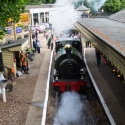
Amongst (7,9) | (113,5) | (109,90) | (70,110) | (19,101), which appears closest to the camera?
(7,9)

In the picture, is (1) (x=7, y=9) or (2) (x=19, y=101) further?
(2) (x=19, y=101)

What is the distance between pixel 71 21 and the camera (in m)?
25.9

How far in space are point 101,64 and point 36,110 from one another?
30.1 feet

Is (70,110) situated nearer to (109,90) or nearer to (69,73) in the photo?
(69,73)

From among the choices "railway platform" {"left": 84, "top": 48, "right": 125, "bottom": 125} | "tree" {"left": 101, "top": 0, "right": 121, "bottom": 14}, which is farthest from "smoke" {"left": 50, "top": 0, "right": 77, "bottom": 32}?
"tree" {"left": 101, "top": 0, "right": 121, "bottom": 14}

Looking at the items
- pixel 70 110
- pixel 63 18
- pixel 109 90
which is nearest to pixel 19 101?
pixel 70 110

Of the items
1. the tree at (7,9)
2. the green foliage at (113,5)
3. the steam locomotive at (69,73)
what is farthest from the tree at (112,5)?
the tree at (7,9)

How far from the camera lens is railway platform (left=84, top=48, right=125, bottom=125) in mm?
9016

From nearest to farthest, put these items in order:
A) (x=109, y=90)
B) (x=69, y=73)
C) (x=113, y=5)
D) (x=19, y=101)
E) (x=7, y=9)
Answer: (x=7, y=9), (x=19, y=101), (x=69, y=73), (x=109, y=90), (x=113, y=5)

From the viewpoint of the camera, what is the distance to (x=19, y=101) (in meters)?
10.6

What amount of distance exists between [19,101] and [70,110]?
2.25 meters

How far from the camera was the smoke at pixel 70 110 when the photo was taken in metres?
9.02

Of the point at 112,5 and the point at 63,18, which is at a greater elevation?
the point at 112,5

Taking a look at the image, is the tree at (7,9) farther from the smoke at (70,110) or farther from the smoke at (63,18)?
the smoke at (63,18)
